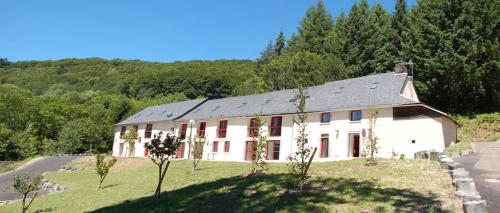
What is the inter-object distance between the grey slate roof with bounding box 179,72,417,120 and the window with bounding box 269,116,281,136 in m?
0.83

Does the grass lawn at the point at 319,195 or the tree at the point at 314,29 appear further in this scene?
the tree at the point at 314,29

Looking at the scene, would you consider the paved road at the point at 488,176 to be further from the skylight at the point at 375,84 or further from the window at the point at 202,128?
the window at the point at 202,128

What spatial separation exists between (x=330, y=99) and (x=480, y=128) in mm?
14683

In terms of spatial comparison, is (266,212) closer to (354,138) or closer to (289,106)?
(354,138)

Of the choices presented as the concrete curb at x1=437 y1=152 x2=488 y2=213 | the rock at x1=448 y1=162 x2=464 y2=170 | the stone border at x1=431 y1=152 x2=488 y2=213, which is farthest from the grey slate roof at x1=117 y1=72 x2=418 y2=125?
the concrete curb at x1=437 y1=152 x2=488 y2=213

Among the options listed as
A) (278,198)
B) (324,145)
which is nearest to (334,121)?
(324,145)

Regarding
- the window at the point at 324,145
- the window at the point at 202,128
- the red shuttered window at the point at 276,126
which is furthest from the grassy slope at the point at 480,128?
the window at the point at 202,128

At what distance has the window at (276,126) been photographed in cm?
3481

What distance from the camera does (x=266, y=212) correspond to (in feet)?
34.4

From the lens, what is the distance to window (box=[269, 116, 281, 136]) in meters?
34.8

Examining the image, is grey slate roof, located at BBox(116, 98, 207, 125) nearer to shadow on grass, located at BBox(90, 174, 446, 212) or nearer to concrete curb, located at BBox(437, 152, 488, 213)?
shadow on grass, located at BBox(90, 174, 446, 212)

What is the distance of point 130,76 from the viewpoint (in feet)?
329

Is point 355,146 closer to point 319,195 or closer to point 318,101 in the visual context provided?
point 318,101

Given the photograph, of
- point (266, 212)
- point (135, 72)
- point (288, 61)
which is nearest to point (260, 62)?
point (288, 61)
